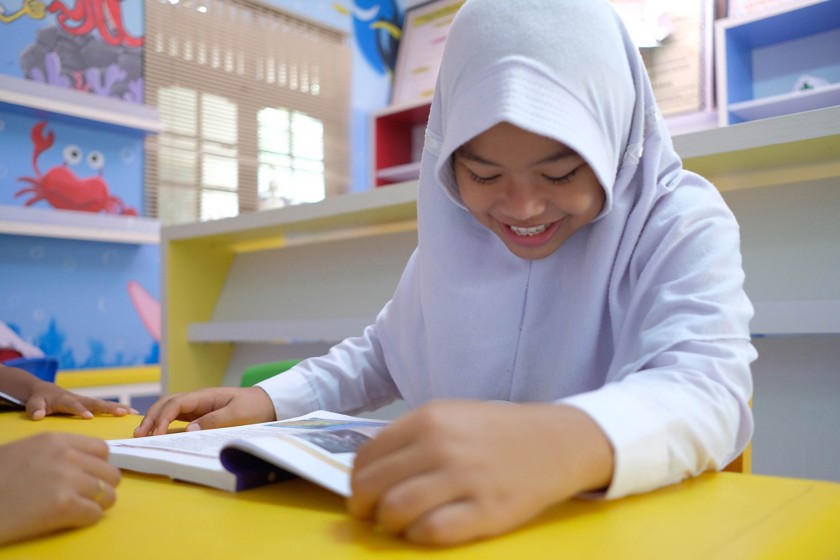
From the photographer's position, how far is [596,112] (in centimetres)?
68

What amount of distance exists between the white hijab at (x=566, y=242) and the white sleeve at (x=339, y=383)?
12 centimetres

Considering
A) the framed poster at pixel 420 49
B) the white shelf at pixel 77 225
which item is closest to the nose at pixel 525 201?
the white shelf at pixel 77 225

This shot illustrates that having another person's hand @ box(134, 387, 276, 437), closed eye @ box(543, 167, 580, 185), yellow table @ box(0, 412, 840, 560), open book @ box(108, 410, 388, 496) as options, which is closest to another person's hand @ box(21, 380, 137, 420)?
another person's hand @ box(134, 387, 276, 437)

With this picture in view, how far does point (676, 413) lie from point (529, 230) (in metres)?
0.28

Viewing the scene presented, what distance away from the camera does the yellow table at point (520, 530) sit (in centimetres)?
38

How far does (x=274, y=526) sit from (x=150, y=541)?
0.07 metres

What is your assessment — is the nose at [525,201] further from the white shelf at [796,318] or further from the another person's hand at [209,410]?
the white shelf at [796,318]

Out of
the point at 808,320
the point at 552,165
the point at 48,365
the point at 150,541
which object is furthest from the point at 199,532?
the point at 48,365

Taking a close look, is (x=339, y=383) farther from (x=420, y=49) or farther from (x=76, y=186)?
(x=420, y=49)

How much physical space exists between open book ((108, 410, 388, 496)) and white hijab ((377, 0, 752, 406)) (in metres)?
0.21

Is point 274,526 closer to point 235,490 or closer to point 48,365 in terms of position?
point 235,490

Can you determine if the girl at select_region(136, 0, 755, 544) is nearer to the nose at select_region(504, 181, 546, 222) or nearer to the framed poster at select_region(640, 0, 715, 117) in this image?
the nose at select_region(504, 181, 546, 222)

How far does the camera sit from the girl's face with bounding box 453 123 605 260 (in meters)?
0.67

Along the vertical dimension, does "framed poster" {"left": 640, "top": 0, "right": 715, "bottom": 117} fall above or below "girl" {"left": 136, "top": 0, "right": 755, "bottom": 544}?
above
